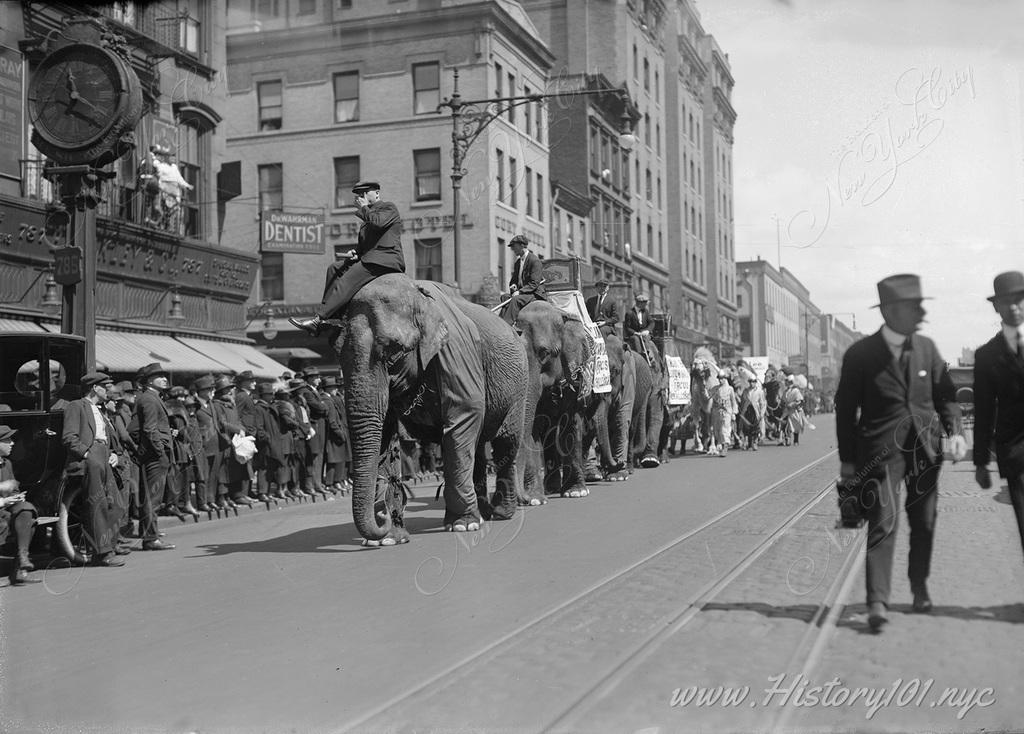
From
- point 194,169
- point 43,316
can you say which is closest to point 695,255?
point 194,169

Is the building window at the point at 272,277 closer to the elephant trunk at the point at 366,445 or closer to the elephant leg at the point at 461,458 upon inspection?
the elephant leg at the point at 461,458

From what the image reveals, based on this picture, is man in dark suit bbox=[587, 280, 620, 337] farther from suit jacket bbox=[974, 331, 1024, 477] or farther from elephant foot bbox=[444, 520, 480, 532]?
suit jacket bbox=[974, 331, 1024, 477]

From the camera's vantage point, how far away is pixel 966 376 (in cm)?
531

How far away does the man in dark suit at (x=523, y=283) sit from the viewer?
1452 centimetres

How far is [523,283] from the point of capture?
1484 cm

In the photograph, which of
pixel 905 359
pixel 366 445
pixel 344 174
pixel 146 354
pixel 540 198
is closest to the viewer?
pixel 905 359

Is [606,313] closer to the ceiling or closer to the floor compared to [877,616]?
closer to the ceiling

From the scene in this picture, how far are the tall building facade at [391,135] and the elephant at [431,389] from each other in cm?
277

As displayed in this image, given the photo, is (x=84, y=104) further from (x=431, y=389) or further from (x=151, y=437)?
(x=431, y=389)

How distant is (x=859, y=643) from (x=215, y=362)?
71.9 feet

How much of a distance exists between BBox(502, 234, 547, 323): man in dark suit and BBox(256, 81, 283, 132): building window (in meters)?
7.61

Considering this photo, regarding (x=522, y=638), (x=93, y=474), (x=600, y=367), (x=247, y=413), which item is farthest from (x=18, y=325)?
(x=522, y=638)

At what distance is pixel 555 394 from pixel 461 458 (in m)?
4.21

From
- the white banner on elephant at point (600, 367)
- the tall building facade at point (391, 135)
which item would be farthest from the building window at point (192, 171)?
the white banner on elephant at point (600, 367)
